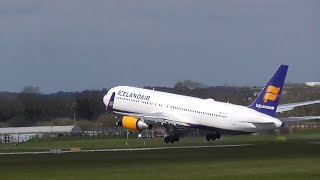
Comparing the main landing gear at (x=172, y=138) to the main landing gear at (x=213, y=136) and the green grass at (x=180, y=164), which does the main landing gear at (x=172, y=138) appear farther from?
the green grass at (x=180, y=164)

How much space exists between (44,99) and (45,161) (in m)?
98.6

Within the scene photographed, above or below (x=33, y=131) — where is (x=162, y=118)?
above

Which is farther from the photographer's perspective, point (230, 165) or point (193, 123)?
point (193, 123)

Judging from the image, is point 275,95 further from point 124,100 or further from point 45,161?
point 45,161

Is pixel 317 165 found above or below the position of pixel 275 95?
below

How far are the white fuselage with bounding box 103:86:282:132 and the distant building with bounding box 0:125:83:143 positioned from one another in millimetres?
39649

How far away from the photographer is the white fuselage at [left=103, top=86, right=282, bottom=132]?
8571cm

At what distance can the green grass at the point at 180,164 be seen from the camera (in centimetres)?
5084

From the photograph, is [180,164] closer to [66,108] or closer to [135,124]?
[135,124]

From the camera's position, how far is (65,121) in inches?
6265

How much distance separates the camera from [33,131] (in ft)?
481

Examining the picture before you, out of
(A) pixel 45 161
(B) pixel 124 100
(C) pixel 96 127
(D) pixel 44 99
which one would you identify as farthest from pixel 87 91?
(A) pixel 45 161

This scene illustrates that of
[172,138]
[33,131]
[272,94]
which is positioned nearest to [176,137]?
[172,138]

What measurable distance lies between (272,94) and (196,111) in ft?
36.1
